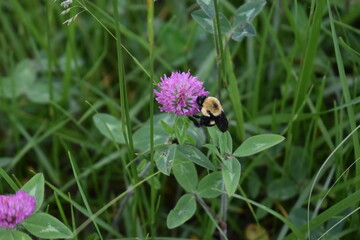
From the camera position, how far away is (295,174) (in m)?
1.86

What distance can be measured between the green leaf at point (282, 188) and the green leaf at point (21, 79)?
1165 mm

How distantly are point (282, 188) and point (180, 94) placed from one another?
0.73 m

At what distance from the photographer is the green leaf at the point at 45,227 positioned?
1.30m

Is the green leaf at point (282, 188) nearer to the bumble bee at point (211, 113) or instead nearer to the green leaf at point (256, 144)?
the green leaf at point (256, 144)

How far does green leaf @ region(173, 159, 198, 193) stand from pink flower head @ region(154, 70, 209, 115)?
0.71 feet

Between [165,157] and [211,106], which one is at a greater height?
[211,106]

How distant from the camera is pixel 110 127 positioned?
5.68 feet

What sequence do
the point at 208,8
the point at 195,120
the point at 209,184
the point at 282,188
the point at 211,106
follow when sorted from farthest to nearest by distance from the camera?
the point at 282,188, the point at 208,8, the point at 209,184, the point at 195,120, the point at 211,106

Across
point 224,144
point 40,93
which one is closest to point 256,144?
point 224,144

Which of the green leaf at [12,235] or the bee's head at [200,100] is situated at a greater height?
the bee's head at [200,100]

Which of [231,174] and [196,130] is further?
[196,130]

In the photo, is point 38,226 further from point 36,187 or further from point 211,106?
point 211,106

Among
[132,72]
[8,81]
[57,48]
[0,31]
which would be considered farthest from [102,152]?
[0,31]

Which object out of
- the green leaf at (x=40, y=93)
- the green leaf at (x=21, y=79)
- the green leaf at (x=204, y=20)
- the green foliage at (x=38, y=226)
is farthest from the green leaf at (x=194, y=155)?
the green leaf at (x=21, y=79)
